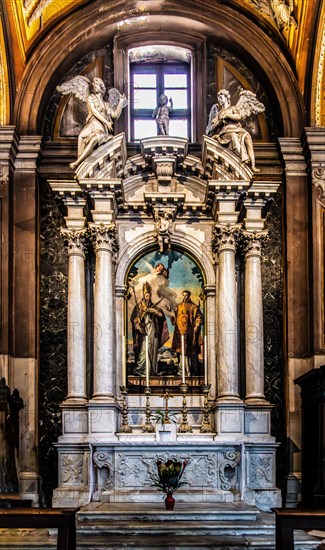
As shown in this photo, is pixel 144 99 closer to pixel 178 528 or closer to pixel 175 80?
pixel 175 80

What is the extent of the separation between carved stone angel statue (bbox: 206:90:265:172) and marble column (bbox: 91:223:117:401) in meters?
2.07

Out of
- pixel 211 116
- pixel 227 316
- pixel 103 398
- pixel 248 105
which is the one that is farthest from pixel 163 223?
pixel 103 398

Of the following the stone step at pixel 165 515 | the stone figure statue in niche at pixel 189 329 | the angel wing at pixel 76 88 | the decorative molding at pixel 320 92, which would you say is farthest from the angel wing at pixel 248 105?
the stone step at pixel 165 515

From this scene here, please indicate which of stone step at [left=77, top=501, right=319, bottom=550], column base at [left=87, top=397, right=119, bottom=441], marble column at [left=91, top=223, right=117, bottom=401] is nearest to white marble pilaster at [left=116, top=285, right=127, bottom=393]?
marble column at [left=91, top=223, right=117, bottom=401]

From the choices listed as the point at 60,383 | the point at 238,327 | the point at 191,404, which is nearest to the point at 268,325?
the point at 238,327

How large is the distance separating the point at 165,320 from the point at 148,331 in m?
0.34

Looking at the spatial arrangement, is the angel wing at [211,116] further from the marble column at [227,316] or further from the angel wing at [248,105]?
the marble column at [227,316]

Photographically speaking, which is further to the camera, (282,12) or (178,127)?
(178,127)

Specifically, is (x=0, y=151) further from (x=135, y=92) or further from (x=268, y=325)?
(x=268, y=325)

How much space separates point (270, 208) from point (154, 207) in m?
1.93

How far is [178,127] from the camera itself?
17531 millimetres

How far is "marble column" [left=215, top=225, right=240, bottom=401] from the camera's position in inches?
605

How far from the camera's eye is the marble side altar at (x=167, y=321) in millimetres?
14781

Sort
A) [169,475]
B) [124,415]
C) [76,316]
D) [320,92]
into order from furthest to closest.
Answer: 1. [320,92]
2. [76,316]
3. [124,415]
4. [169,475]
